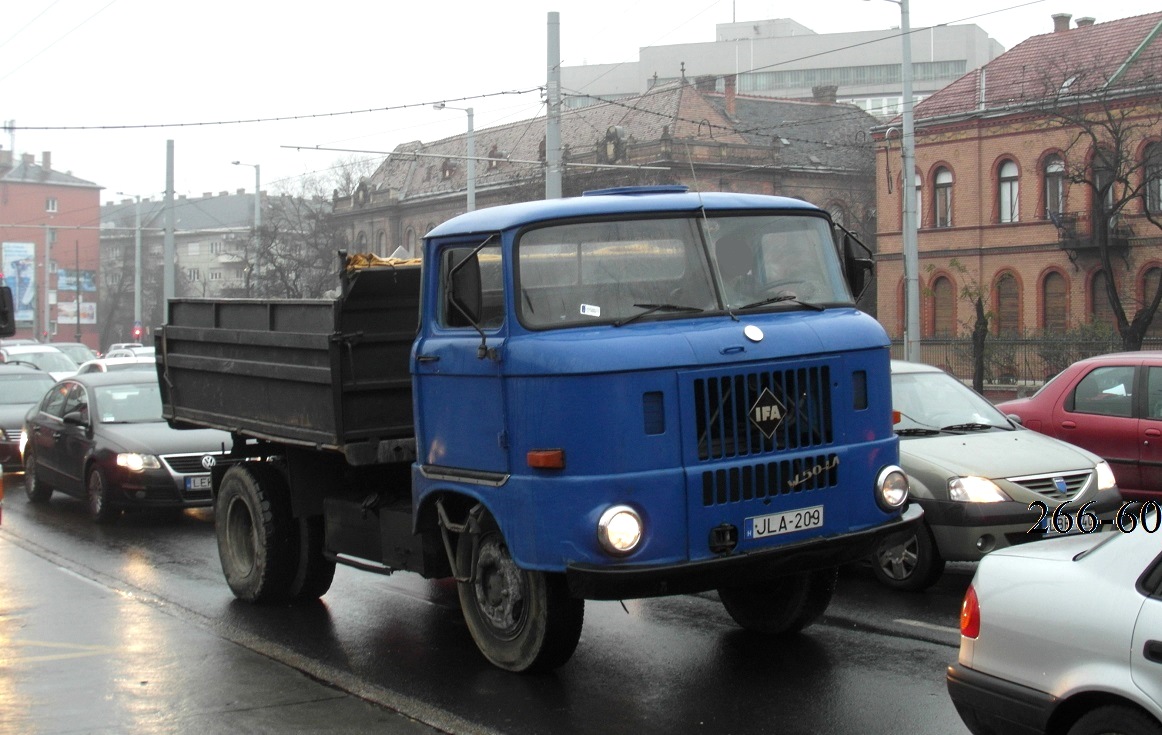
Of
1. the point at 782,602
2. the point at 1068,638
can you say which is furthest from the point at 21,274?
the point at 1068,638

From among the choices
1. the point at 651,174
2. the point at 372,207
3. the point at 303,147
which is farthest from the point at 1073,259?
the point at 372,207

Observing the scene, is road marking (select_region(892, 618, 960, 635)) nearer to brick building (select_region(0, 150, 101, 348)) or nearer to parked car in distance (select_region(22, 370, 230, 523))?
parked car in distance (select_region(22, 370, 230, 523))

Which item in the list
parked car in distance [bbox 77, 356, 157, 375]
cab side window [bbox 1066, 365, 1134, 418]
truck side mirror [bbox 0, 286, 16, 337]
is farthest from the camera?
parked car in distance [bbox 77, 356, 157, 375]

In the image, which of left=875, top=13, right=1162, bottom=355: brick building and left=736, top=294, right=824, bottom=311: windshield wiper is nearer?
left=736, top=294, right=824, bottom=311: windshield wiper

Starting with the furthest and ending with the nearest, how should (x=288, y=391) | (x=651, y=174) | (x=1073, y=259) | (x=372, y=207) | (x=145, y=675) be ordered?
(x=372, y=207) → (x=651, y=174) → (x=1073, y=259) → (x=288, y=391) → (x=145, y=675)

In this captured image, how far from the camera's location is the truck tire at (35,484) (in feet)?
54.3

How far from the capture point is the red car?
11.9m

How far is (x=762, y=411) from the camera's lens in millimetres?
6688

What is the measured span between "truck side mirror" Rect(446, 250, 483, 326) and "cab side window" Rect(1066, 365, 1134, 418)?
7496 mm

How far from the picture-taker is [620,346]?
6496mm

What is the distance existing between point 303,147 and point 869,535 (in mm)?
24915

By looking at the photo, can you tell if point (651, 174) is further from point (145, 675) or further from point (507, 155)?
point (145, 675)

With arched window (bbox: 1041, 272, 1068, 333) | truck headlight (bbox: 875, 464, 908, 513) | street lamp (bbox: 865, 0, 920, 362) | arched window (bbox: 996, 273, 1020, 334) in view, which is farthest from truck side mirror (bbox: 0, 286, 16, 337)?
arched window (bbox: 996, 273, 1020, 334)

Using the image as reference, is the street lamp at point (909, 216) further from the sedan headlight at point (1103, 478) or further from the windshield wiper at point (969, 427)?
the sedan headlight at point (1103, 478)
